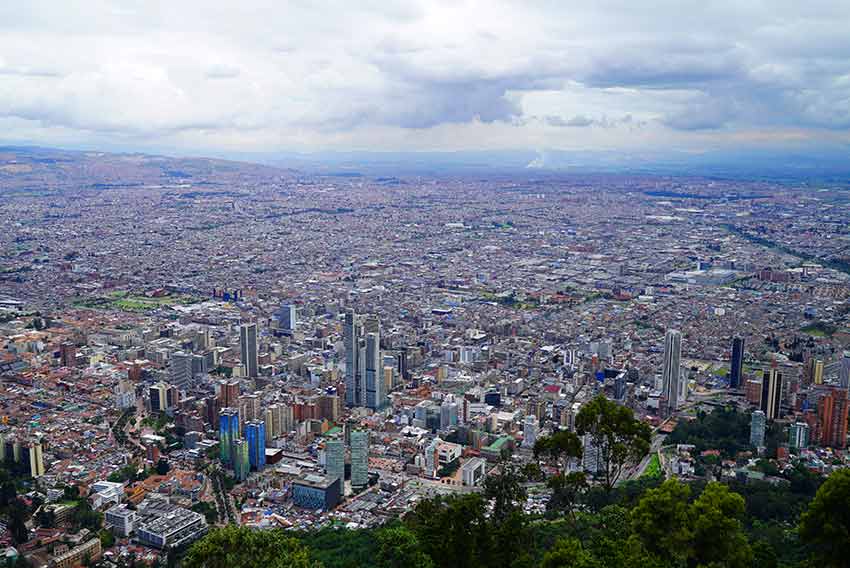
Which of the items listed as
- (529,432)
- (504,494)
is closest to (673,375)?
(529,432)

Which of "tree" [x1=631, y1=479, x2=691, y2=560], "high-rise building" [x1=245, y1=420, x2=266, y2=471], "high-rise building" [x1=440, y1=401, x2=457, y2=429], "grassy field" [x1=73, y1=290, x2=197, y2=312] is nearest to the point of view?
"tree" [x1=631, y1=479, x2=691, y2=560]

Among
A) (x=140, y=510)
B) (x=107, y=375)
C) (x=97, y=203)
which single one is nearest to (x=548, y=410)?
(x=140, y=510)

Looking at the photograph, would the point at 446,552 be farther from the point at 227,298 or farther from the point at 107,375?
the point at 227,298

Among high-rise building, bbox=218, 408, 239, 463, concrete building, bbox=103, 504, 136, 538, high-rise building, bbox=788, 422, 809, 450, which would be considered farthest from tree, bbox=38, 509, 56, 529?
high-rise building, bbox=788, 422, 809, 450

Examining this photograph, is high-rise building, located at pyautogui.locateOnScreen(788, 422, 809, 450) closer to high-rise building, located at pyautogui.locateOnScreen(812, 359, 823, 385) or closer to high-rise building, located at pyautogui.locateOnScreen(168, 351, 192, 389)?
high-rise building, located at pyautogui.locateOnScreen(812, 359, 823, 385)

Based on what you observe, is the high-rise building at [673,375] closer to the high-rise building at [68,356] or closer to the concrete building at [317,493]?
the concrete building at [317,493]

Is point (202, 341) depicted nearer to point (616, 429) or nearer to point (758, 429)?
point (758, 429)

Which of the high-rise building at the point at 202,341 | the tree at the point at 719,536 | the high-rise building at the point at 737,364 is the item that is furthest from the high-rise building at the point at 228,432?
the high-rise building at the point at 737,364
